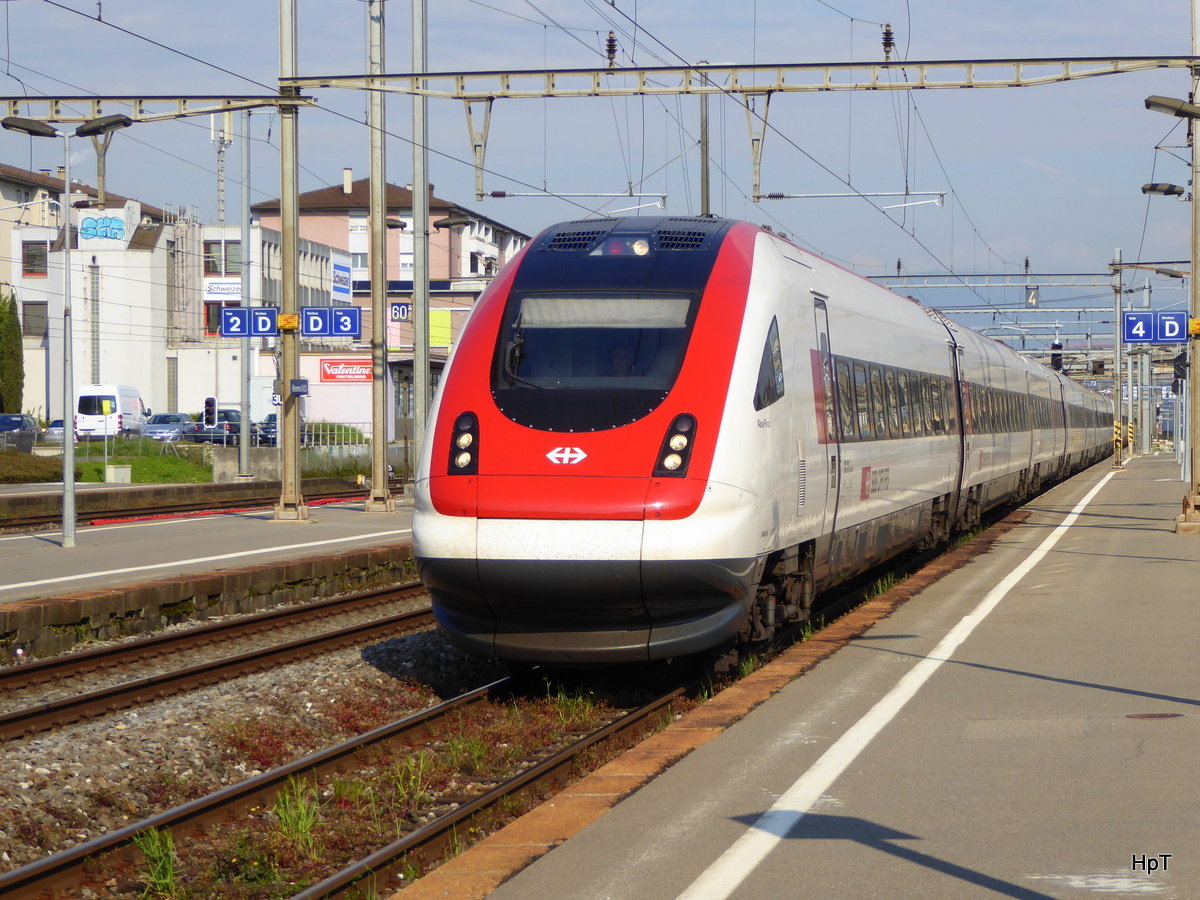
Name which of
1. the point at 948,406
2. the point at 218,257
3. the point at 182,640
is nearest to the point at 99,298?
the point at 218,257

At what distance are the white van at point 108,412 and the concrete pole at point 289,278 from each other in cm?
2717

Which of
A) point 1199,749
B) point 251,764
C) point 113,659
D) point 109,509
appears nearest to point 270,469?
point 109,509

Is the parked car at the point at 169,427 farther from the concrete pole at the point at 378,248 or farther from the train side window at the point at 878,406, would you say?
the train side window at the point at 878,406

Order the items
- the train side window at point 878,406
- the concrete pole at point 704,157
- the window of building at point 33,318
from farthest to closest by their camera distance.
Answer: the window of building at point 33,318
the concrete pole at point 704,157
the train side window at point 878,406

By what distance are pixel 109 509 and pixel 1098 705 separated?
934 inches

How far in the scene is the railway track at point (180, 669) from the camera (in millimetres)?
8633

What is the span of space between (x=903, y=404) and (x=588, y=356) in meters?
6.12

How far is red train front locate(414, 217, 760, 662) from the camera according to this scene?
780cm

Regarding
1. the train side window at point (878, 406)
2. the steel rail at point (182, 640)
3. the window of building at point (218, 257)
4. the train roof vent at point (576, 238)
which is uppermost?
the window of building at point (218, 257)

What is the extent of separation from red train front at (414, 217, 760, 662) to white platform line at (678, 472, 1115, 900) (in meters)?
1.10

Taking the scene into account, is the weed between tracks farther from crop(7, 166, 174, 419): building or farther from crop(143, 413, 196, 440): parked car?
crop(7, 166, 174, 419): building

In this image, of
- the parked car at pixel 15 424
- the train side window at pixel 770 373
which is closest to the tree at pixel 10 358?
the parked car at pixel 15 424

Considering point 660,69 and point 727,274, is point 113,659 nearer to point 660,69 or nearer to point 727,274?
point 727,274

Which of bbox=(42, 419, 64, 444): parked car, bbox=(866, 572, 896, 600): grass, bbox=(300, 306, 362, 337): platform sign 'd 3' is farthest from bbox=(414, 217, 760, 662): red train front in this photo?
bbox=(42, 419, 64, 444): parked car
